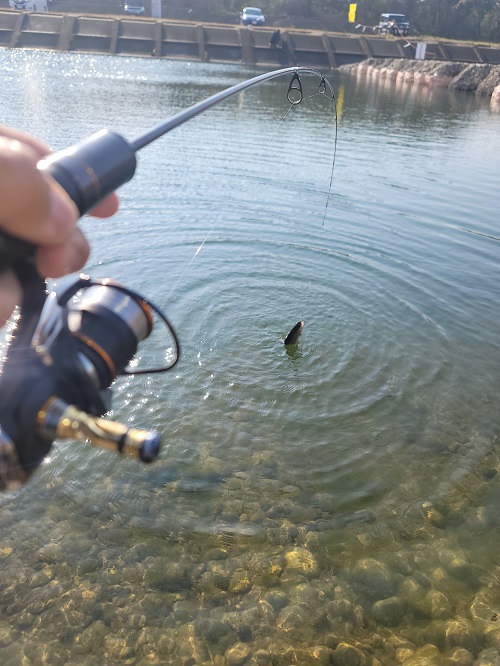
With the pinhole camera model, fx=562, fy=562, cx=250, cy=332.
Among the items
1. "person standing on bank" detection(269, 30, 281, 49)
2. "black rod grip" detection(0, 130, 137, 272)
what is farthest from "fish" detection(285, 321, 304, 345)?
"person standing on bank" detection(269, 30, 281, 49)

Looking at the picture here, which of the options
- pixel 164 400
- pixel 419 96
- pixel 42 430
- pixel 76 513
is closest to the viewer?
pixel 42 430

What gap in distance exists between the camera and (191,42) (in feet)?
155

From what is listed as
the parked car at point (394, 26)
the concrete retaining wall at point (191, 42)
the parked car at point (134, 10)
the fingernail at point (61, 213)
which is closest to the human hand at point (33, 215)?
the fingernail at point (61, 213)

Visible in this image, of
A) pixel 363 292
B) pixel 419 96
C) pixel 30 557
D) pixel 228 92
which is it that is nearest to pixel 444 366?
pixel 363 292

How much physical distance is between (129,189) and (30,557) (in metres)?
9.00

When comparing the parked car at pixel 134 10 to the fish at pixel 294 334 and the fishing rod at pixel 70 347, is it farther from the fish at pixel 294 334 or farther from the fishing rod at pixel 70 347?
the fishing rod at pixel 70 347

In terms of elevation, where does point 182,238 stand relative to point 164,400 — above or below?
above

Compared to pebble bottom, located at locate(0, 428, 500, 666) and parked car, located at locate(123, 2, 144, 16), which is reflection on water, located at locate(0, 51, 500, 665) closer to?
pebble bottom, located at locate(0, 428, 500, 666)

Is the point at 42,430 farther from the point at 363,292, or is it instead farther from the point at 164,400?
the point at 363,292

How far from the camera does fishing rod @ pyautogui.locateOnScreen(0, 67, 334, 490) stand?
1.90m

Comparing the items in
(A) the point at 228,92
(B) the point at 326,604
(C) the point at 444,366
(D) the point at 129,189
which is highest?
(A) the point at 228,92

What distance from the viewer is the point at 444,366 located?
6.39m

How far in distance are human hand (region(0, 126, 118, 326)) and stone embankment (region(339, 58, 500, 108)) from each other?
34.7 metres

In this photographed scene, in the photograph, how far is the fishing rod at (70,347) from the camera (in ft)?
6.23
